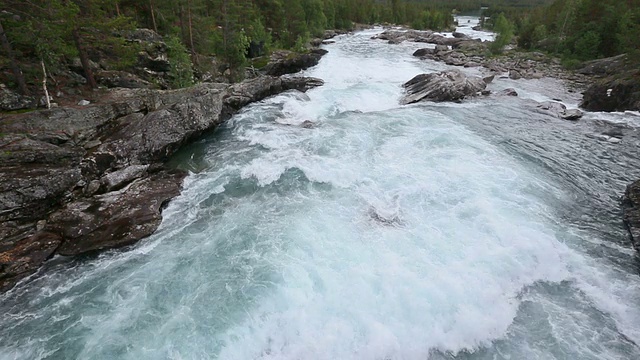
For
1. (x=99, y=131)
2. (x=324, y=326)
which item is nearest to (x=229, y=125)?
(x=99, y=131)

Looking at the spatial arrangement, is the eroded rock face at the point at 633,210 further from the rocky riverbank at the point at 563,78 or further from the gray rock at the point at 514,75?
the gray rock at the point at 514,75

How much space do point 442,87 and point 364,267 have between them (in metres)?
24.1

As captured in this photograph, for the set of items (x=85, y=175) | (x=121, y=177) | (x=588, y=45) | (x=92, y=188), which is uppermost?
(x=85, y=175)

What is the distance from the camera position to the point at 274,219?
1340 cm

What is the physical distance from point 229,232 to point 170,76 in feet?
67.9

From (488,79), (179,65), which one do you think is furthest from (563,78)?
(179,65)

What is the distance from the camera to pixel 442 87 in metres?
29.1

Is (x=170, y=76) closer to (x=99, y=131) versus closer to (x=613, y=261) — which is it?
(x=99, y=131)

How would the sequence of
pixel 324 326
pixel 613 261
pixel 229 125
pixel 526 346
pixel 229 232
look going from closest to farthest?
1. pixel 526 346
2. pixel 324 326
3. pixel 613 261
4. pixel 229 232
5. pixel 229 125

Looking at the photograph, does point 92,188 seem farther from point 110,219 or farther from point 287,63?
point 287,63

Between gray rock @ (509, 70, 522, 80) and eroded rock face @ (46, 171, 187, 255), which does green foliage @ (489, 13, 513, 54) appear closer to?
gray rock @ (509, 70, 522, 80)

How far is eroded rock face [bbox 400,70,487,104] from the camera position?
94.6 feet

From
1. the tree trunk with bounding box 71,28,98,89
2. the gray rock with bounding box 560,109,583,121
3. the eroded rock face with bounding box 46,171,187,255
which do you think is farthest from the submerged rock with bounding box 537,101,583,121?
the tree trunk with bounding box 71,28,98,89

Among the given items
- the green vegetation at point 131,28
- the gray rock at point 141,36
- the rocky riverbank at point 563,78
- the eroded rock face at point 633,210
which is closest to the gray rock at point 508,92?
the rocky riverbank at point 563,78
